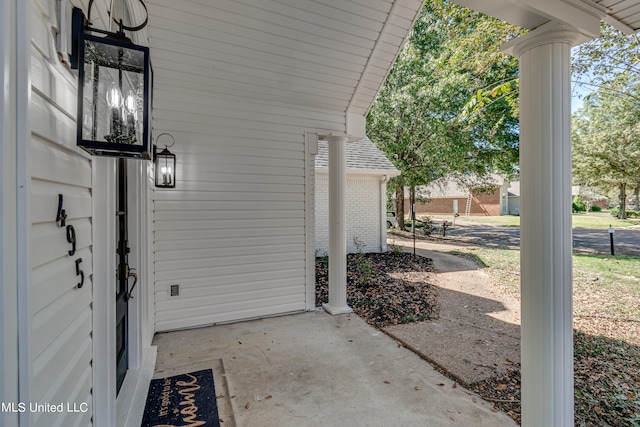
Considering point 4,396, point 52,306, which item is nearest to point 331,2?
point 52,306

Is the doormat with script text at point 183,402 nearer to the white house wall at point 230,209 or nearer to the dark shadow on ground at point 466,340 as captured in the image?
the white house wall at point 230,209

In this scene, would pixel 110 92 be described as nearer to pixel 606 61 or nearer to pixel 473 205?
pixel 606 61

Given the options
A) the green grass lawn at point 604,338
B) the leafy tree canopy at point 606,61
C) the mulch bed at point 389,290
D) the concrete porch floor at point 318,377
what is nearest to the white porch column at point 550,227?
the concrete porch floor at point 318,377

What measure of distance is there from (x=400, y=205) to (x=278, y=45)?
11610 millimetres

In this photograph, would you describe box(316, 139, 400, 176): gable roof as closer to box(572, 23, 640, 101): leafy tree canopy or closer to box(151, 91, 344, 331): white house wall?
box(151, 91, 344, 331): white house wall

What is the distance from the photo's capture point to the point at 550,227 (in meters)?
1.82

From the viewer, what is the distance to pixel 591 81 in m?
6.18

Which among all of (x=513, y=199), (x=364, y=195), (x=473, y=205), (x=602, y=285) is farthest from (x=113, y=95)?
(x=513, y=199)

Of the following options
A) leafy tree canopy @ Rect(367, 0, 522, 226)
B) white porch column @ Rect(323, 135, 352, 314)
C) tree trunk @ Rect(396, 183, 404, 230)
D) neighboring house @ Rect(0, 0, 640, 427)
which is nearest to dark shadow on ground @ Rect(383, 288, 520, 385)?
white porch column @ Rect(323, 135, 352, 314)

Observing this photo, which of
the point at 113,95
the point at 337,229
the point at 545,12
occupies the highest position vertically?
the point at 545,12

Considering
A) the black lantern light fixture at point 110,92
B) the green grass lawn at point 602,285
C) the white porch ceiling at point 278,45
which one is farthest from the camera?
the green grass lawn at point 602,285

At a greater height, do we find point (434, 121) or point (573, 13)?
point (434, 121)

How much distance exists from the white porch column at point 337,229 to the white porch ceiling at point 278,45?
34.1 inches

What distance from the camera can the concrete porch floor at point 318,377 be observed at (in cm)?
240
